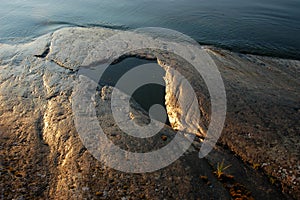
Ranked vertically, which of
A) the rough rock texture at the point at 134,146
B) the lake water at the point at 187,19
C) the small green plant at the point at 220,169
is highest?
the lake water at the point at 187,19

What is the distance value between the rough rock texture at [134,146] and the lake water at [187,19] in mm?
1788

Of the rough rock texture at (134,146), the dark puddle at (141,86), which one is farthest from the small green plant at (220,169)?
the dark puddle at (141,86)

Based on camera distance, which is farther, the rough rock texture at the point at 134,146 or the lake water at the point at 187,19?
the lake water at the point at 187,19

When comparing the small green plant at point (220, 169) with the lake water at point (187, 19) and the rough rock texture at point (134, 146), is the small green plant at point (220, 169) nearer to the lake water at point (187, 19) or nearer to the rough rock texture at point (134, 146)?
the rough rock texture at point (134, 146)

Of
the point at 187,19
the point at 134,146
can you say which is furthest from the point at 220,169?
the point at 187,19

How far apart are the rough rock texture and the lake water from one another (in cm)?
179

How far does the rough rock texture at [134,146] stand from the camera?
2.46 m

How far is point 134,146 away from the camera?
9.70 ft

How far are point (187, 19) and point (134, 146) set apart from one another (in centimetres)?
595

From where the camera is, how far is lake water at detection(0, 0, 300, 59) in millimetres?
6418

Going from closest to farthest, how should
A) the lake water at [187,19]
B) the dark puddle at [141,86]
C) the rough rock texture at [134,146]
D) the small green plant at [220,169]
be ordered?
the rough rock texture at [134,146], the small green plant at [220,169], the dark puddle at [141,86], the lake water at [187,19]

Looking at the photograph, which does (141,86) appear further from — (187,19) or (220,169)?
(187,19)

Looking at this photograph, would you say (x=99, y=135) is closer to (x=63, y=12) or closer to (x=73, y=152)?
(x=73, y=152)

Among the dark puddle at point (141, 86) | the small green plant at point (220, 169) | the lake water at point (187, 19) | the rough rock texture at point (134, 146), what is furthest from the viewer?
the lake water at point (187, 19)
